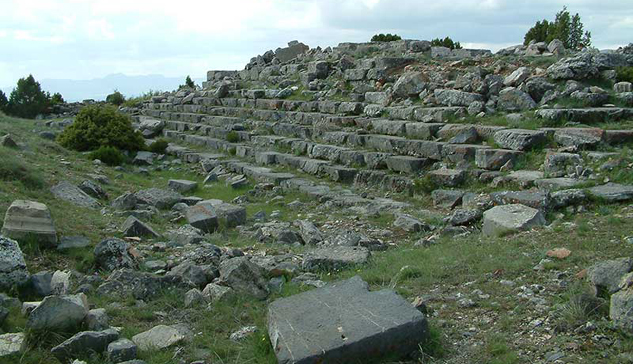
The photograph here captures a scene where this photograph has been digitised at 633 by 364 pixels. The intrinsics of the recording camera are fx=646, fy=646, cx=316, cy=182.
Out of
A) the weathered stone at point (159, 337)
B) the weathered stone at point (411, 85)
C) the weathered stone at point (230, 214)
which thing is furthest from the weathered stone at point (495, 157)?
the weathered stone at point (159, 337)

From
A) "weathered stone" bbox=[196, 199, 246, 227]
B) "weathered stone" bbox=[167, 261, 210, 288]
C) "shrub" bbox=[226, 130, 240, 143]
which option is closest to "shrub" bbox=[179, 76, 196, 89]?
"shrub" bbox=[226, 130, 240, 143]

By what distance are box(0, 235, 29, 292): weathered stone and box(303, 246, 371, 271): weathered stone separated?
2612 millimetres

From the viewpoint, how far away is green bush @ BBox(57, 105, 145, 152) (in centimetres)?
1692

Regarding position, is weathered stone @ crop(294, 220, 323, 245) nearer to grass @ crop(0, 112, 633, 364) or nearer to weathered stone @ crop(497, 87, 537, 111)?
grass @ crop(0, 112, 633, 364)

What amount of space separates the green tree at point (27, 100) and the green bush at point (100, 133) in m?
10.5

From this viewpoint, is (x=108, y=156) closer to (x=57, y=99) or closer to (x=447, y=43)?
(x=447, y=43)

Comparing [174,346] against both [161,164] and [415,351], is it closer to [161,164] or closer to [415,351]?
[415,351]

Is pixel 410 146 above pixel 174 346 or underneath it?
above

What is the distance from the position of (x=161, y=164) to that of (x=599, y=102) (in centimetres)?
1056

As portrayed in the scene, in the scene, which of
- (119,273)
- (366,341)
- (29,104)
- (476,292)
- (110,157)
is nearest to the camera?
(366,341)

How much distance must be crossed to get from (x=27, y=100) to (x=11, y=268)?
24.2 meters

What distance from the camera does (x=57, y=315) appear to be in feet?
15.8

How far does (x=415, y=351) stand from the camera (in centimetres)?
442

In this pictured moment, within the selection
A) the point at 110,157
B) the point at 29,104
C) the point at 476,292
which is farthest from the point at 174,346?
the point at 29,104
